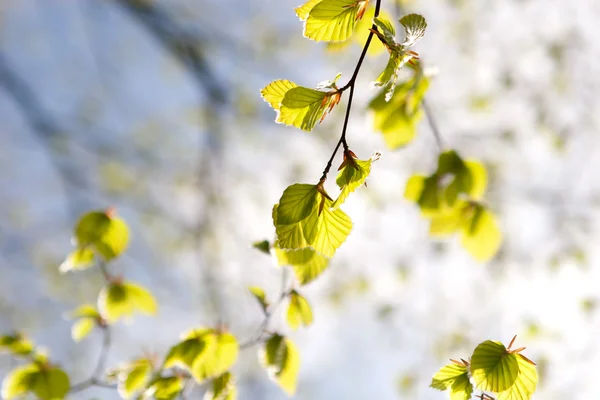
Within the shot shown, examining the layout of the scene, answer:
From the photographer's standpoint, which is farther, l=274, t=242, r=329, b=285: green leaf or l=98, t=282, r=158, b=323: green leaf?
l=98, t=282, r=158, b=323: green leaf

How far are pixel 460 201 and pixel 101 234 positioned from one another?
0.76 meters

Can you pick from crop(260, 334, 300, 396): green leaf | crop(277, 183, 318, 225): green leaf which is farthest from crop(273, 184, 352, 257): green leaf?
crop(260, 334, 300, 396): green leaf

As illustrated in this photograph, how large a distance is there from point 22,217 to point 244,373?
145 inches

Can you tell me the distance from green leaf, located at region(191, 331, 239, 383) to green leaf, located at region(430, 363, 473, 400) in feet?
1.20

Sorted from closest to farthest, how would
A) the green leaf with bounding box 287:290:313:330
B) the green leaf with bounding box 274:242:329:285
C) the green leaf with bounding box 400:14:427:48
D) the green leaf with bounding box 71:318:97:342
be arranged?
the green leaf with bounding box 400:14:427:48 < the green leaf with bounding box 274:242:329:285 < the green leaf with bounding box 287:290:313:330 < the green leaf with bounding box 71:318:97:342

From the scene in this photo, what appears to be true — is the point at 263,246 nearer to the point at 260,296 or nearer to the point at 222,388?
the point at 260,296

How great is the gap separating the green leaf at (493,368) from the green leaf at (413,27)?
1.28ft

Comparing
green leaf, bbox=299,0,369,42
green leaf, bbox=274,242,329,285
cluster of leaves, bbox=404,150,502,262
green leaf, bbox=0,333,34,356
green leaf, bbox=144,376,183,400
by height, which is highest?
cluster of leaves, bbox=404,150,502,262

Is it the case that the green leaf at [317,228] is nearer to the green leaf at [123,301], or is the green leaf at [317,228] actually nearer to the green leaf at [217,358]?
the green leaf at [217,358]

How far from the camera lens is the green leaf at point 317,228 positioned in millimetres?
507

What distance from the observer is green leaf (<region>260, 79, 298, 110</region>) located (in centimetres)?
53

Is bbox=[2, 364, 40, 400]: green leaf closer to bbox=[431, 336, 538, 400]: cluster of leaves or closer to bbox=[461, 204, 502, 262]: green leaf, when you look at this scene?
bbox=[431, 336, 538, 400]: cluster of leaves

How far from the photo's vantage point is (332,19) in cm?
51

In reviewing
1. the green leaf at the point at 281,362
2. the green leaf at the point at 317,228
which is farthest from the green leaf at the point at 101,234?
the green leaf at the point at 317,228
